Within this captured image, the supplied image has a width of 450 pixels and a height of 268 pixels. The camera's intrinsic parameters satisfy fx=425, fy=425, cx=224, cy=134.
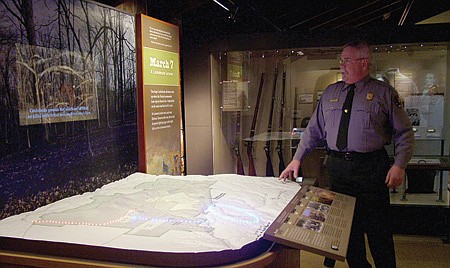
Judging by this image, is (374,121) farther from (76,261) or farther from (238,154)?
(238,154)

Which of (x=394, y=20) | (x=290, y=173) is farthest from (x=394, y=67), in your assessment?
(x=394, y=20)

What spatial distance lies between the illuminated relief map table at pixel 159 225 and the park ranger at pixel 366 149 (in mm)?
391

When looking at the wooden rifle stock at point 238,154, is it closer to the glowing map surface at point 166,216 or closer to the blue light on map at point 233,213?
the glowing map surface at point 166,216

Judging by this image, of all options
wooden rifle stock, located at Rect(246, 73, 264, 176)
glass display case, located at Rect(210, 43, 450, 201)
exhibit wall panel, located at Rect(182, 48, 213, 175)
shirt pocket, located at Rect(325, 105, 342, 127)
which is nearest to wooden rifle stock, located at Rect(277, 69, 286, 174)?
glass display case, located at Rect(210, 43, 450, 201)

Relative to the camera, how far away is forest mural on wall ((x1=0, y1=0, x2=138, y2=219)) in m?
2.12

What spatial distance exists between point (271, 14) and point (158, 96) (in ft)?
5.82

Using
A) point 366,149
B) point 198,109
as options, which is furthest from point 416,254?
point 198,109

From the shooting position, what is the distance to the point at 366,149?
8.36ft

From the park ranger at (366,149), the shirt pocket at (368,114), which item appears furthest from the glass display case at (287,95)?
the shirt pocket at (368,114)

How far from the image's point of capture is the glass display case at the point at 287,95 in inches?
158

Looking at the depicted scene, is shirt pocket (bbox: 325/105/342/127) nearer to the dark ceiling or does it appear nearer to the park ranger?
the park ranger

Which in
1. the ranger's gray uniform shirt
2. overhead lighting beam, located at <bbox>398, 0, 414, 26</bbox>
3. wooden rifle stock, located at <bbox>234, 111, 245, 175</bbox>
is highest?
overhead lighting beam, located at <bbox>398, 0, 414, 26</bbox>

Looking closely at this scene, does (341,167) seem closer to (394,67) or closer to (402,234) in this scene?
(402,234)

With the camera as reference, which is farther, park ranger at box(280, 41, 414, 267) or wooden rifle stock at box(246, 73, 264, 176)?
wooden rifle stock at box(246, 73, 264, 176)
